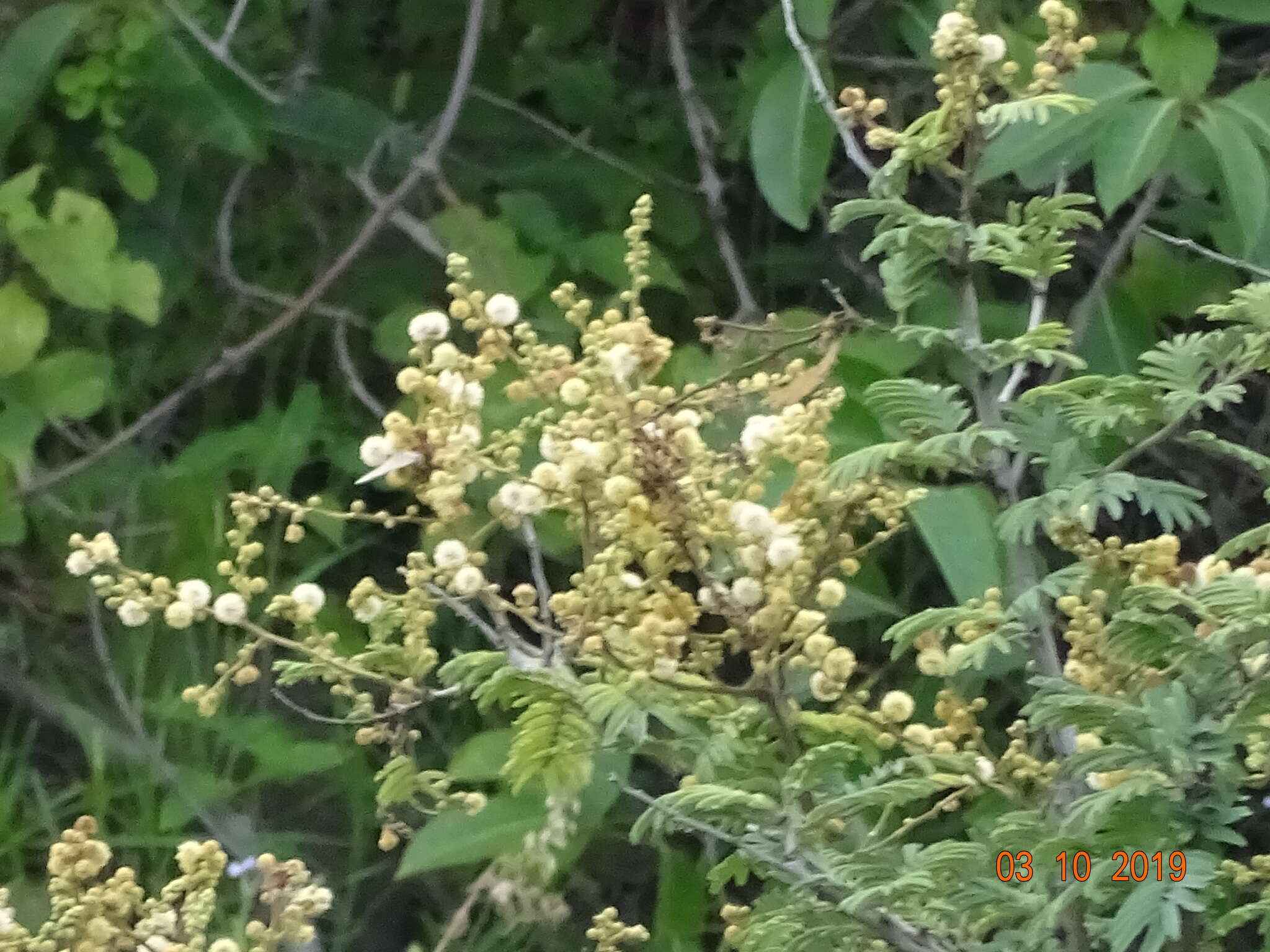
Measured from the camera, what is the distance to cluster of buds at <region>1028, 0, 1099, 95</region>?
0.45 metres

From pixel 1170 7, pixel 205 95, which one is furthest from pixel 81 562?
pixel 1170 7

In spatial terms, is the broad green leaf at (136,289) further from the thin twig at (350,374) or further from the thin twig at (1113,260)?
the thin twig at (1113,260)

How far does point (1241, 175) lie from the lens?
800mm

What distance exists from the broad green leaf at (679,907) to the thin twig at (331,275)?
18.3 inches

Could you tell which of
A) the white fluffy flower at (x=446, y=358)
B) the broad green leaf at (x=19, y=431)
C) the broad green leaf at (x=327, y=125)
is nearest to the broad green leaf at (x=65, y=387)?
the broad green leaf at (x=19, y=431)

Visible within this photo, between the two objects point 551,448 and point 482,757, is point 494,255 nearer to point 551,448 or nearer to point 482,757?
point 482,757

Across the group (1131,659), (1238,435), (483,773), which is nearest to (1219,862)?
(1131,659)

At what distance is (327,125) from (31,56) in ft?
0.68

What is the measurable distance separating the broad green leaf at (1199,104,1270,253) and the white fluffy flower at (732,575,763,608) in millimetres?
512

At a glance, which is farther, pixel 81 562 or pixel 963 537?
pixel 963 537

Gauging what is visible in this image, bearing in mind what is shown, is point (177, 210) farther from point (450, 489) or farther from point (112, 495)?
point (450, 489)

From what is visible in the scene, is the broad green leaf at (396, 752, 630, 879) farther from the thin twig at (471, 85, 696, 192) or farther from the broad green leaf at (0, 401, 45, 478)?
the thin twig at (471, 85, 696, 192)

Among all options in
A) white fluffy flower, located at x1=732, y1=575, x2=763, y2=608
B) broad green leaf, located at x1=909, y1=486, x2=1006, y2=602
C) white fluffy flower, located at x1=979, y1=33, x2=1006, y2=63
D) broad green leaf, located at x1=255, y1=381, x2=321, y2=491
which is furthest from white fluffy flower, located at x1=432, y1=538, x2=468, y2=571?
broad green leaf, located at x1=255, y1=381, x2=321, y2=491

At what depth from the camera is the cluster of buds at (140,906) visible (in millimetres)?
555
